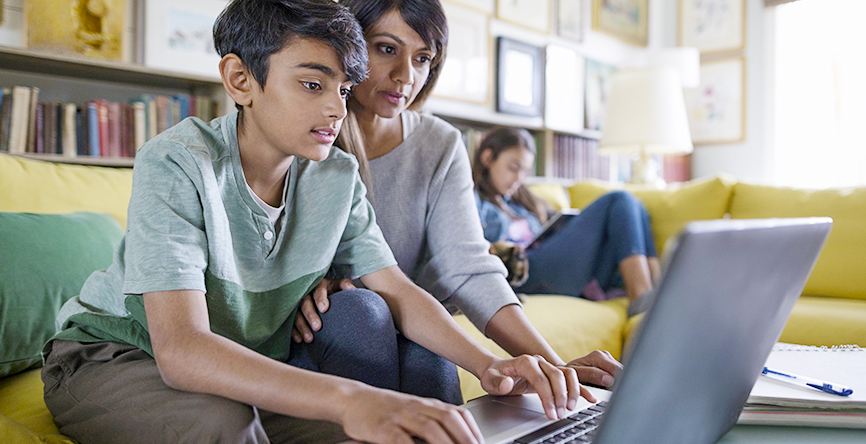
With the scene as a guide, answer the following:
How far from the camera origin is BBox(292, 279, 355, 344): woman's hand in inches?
33.9

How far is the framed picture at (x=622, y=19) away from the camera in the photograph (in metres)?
3.94

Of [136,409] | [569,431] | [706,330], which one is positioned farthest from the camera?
[136,409]

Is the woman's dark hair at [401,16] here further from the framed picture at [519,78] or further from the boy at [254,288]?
the framed picture at [519,78]

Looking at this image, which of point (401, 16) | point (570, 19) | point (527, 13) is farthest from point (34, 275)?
point (570, 19)

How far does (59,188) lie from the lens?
53.5 inches

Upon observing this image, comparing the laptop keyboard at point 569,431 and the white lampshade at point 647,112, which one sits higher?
the white lampshade at point 647,112

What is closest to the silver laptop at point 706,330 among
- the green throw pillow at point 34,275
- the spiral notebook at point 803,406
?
the spiral notebook at point 803,406

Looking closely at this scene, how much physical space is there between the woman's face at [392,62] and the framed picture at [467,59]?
6.32ft

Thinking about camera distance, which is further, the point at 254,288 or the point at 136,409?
the point at 254,288

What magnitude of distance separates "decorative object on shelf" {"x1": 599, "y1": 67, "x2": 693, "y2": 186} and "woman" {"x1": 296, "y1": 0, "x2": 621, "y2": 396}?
2.04m

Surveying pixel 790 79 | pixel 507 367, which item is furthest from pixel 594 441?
pixel 790 79

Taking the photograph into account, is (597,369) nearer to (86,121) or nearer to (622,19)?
(86,121)

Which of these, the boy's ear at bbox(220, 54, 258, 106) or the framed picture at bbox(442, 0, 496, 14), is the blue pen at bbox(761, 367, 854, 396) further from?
the framed picture at bbox(442, 0, 496, 14)

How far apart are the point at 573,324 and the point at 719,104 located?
308 cm
